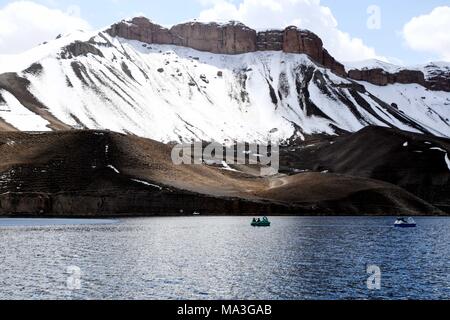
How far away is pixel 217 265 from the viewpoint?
7500cm

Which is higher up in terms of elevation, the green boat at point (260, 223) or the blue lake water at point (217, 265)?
the green boat at point (260, 223)

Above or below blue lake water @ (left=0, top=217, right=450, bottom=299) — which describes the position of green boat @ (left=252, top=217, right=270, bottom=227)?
above

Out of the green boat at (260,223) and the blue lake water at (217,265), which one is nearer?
the blue lake water at (217,265)

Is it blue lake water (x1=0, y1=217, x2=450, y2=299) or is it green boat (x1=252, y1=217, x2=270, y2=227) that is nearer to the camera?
blue lake water (x1=0, y1=217, x2=450, y2=299)

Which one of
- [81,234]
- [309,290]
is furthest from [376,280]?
[81,234]

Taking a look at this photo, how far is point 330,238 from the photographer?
115 metres

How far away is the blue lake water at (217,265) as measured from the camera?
5788cm

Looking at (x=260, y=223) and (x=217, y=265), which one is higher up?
(x=260, y=223)

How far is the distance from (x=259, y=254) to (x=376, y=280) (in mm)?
24676

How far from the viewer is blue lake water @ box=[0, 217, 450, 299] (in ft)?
190

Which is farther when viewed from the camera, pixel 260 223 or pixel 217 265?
pixel 260 223
